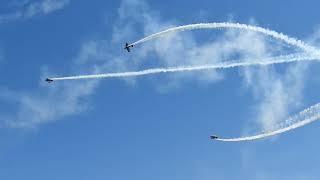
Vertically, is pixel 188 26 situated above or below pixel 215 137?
above

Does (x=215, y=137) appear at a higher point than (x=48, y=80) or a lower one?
lower

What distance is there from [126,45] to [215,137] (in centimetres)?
8169

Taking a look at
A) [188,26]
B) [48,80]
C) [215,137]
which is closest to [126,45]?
[188,26]

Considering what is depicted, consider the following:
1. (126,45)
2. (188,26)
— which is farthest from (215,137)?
(126,45)

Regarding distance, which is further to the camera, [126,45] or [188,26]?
[126,45]

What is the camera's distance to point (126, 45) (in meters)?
119

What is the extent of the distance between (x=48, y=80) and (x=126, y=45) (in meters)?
53.5

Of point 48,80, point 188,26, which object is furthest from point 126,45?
point 48,80

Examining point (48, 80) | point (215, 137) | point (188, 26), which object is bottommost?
point (215, 137)

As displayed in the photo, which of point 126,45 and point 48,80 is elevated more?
point 126,45

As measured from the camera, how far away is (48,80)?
4530 inches

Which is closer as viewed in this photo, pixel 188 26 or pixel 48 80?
pixel 188 26

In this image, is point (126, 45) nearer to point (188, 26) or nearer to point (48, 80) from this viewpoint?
point (188, 26)

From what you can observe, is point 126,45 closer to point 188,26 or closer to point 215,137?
point 188,26
